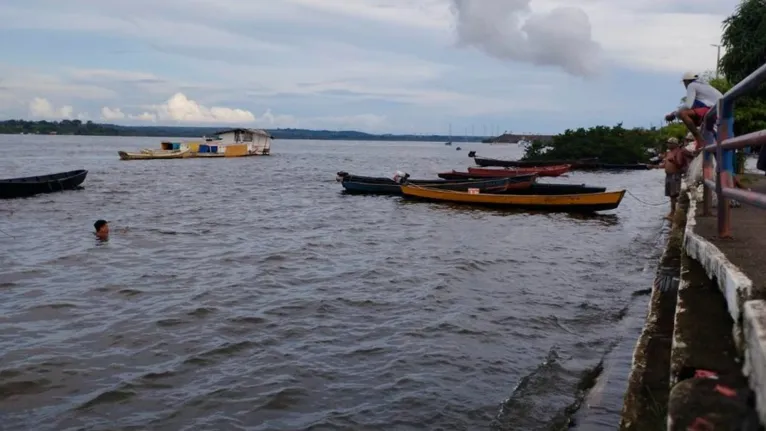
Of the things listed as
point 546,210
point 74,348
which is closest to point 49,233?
point 74,348

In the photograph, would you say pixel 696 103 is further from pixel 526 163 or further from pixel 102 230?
pixel 526 163

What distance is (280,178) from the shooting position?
44781 mm

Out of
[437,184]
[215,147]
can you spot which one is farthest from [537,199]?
[215,147]

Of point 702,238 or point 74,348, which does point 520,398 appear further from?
point 74,348

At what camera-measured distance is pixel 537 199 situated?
24.1 m

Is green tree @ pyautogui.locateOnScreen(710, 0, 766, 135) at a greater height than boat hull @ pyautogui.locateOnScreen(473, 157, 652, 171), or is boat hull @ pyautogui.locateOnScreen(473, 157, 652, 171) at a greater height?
green tree @ pyautogui.locateOnScreen(710, 0, 766, 135)

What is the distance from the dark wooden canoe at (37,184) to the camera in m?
26.9

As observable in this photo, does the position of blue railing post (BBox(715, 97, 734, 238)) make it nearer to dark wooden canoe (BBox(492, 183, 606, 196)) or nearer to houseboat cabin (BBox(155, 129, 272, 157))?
dark wooden canoe (BBox(492, 183, 606, 196))

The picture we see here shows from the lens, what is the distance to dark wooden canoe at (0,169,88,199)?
88.2 feet

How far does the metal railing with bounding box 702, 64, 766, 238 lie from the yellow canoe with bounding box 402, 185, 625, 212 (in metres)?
16.3

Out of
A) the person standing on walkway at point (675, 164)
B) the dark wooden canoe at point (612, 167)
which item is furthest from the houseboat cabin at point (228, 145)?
the person standing on walkway at point (675, 164)

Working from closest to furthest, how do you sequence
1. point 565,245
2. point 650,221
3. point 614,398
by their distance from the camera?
point 614,398, point 565,245, point 650,221

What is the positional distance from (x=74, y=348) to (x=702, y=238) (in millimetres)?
7588

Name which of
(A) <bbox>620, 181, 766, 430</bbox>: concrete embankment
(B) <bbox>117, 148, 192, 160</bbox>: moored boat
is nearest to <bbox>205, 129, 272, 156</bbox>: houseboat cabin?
(B) <bbox>117, 148, 192, 160</bbox>: moored boat
